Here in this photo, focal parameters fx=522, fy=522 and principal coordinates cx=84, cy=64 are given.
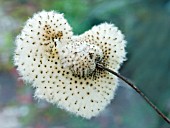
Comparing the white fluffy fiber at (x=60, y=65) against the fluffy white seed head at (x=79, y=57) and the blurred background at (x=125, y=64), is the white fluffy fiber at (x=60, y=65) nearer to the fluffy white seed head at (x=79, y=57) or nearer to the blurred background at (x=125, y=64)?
the fluffy white seed head at (x=79, y=57)

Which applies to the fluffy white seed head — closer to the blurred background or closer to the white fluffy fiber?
the white fluffy fiber

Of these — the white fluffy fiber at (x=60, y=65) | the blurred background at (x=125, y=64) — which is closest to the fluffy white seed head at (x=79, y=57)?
the white fluffy fiber at (x=60, y=65)

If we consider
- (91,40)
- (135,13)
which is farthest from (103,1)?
(91,40)

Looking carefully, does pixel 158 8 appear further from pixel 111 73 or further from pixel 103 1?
pixel 111 73

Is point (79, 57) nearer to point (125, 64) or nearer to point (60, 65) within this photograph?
point (60, 65)

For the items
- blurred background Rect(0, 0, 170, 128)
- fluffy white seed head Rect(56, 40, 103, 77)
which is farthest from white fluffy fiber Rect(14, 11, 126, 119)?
blurred background Rect(0, 0, 170, 128)
